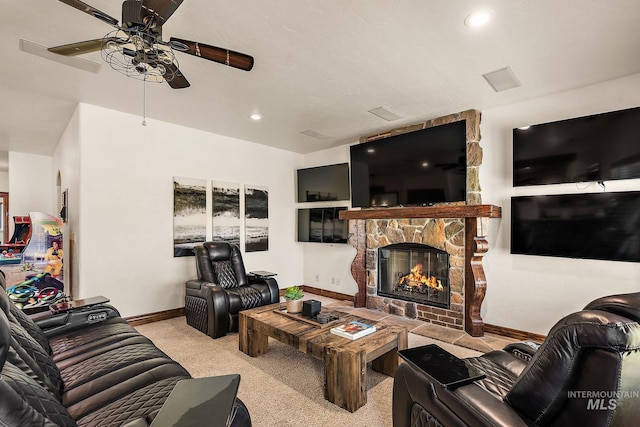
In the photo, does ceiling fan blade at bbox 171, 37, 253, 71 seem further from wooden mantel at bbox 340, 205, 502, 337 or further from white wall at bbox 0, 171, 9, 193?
white wall at bbox 0, 171, 9, 193

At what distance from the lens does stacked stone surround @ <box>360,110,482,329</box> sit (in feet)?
12.4

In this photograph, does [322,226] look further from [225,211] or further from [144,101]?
[144,101]

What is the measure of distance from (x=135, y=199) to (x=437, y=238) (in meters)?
4.02

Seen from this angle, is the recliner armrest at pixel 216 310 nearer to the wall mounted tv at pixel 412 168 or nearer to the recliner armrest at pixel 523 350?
the wall mounted tv at pixel 412 168

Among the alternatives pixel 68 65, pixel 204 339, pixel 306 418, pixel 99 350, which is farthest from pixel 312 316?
pixel 68 65

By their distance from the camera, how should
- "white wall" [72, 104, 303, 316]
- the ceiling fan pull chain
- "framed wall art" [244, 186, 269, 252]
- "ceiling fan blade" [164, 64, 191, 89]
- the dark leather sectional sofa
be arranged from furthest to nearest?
"framed wall art" [244, 186, 269, 252], "white wall" [72, 104, 303, 316], the ceiling fan pull chain, "ceiling fan blade" [164, 64, 191, 89], the dark leather sectional sofa

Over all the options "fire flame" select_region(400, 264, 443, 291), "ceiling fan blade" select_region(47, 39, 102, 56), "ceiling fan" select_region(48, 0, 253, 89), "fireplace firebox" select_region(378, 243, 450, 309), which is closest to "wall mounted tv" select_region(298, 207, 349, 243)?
"fireplace firebox" select_region(378, 243, 450, 309)

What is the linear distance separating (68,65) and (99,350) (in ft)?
8.16

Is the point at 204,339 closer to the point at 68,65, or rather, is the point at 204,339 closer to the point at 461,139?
the point at 68,65

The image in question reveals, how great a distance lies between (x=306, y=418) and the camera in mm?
2105

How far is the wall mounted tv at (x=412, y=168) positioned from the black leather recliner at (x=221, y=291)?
199cm

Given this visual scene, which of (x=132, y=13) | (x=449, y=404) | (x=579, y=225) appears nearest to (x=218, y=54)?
(x=132, y=13)

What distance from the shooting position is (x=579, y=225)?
3.09m

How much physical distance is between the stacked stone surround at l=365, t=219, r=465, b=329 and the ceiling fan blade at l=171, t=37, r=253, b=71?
3096 millimetres
